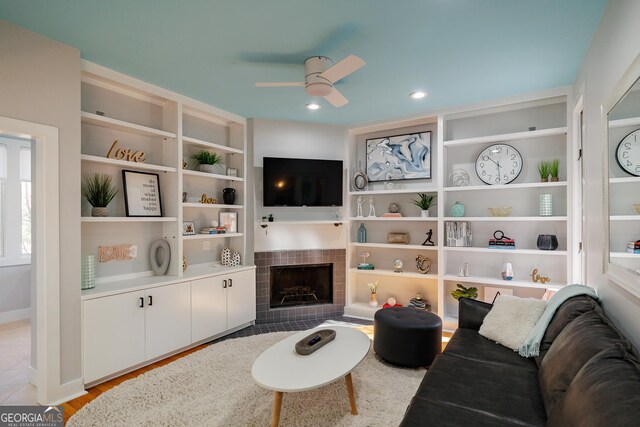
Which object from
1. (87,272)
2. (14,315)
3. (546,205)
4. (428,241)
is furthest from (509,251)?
(14,315)

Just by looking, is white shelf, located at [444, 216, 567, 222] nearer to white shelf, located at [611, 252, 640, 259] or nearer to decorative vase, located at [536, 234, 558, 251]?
decorative vase, located at [536, 234, 558, 251]

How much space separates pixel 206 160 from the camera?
3943 millimetres

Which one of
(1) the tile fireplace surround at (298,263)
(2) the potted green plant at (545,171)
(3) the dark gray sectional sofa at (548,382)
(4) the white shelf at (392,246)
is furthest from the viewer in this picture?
(1) the tile fireplace surround at (298,263)

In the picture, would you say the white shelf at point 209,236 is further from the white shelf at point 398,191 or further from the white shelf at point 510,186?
the white shelf at point 510,186

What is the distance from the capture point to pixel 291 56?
105 inches

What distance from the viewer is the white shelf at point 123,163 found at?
2.80m

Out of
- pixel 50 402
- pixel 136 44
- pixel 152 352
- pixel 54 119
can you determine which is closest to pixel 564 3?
pixel 136 44

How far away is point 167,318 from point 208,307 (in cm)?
51

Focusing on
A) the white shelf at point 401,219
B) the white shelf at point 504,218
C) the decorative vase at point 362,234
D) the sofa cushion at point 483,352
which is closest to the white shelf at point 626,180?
the sofa cushion at point 483,352

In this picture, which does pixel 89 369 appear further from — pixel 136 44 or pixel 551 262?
pixel 551 262

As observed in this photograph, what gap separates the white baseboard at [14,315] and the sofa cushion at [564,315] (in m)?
5.98

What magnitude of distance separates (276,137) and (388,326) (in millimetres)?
2873

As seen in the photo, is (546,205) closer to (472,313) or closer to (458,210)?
(458,210)

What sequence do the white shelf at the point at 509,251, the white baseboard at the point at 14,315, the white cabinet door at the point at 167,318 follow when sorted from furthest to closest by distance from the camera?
the white baseboard at the point at 14,315, the white shelf at the point at 509,251, the white cabinet door at the point at 167,318
